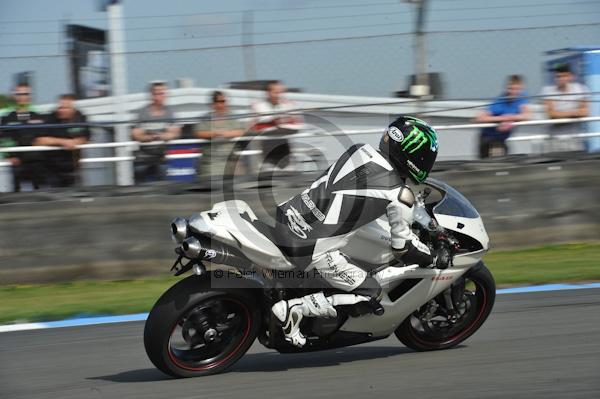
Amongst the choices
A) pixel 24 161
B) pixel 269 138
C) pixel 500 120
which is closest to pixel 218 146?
pixel 269 138

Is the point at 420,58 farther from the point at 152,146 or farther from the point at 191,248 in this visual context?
the point at 191,248

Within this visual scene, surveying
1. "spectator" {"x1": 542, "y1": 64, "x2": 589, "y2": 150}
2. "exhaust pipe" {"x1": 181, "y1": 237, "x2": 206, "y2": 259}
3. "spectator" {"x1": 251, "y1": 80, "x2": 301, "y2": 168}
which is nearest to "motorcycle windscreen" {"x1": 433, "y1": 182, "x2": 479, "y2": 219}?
"exhaust pipe" {"x1": 181, "y1": 237, "x2": 206, "y2": 259}

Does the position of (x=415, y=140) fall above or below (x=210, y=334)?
above

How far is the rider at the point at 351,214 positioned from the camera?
5.25m

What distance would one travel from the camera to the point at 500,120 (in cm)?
995

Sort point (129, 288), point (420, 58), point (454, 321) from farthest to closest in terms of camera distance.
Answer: point (420, 58), point (129, 288), point (454, 321)

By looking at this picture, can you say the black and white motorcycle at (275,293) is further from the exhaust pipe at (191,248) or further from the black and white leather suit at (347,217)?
the black and white leather suit at (347,217)

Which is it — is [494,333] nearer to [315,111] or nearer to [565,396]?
[565,396]

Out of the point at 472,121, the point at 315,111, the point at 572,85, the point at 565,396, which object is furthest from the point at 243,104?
the point at 565,396

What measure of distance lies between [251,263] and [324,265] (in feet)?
1.50

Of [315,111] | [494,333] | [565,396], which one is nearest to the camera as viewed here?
[565,396]

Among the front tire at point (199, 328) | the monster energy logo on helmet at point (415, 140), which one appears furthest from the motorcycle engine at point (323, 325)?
the monster energy logo on helmet at point (415, 140)

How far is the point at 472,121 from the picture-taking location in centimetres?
995

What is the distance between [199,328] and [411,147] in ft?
5.62
